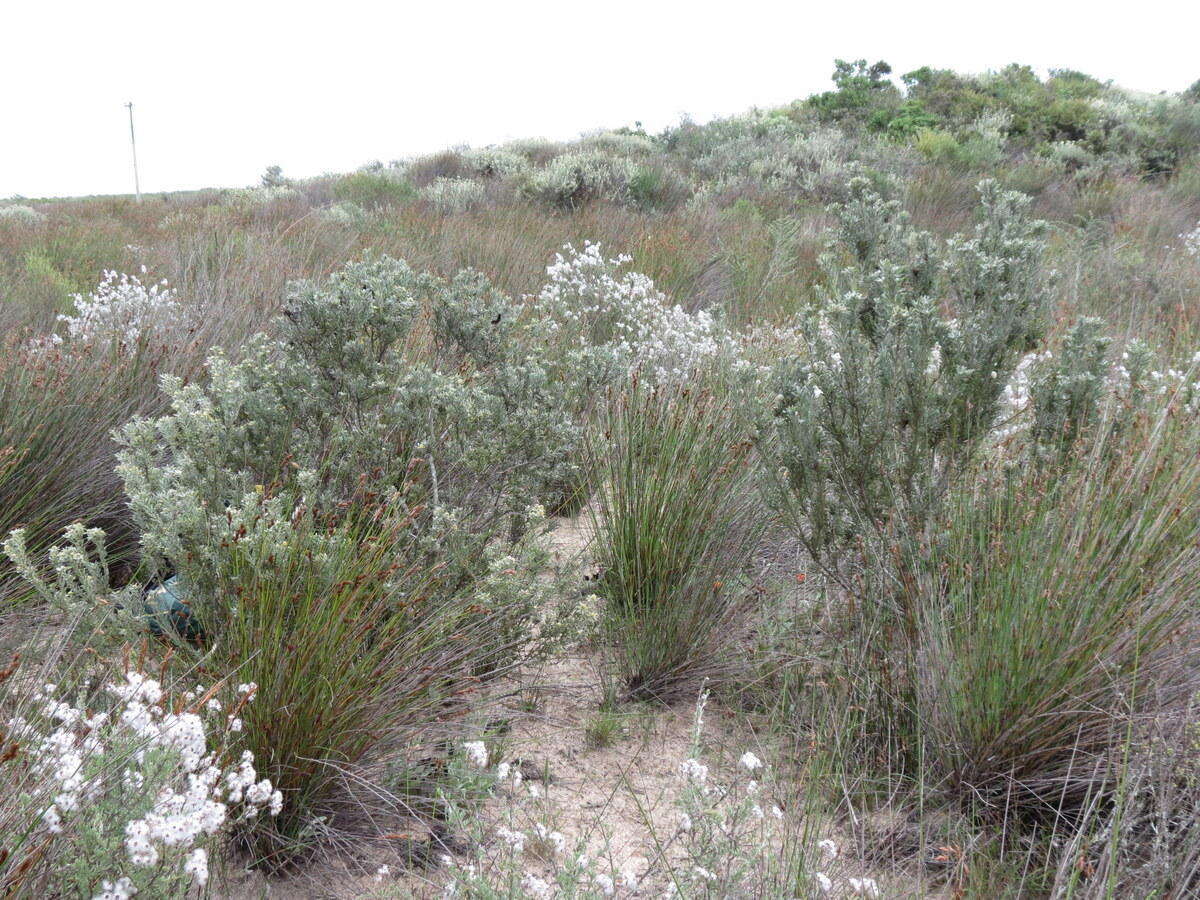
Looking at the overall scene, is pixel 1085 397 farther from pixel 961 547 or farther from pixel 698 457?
pixel 698 457

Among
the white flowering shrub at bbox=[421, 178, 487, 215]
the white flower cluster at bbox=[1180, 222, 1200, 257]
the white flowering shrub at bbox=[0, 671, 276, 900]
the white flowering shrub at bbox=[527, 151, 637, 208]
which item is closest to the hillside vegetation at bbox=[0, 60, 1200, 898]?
the white flowering shrub at bbox=[0, 671, 276, 900]

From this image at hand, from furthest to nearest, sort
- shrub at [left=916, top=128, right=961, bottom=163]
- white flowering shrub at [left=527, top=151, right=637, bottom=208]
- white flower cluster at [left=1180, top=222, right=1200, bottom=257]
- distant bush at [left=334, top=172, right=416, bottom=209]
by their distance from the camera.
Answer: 1. shrub at [left=916, top=128, right=961, bottom=163]
2. distant bush at [left=334, top=172, right=416, bottom=209]
3. white flowering shrub at [left=527, top=151, right=637, bottom=208]
4. white flower cluster at [left=1180, top=222, right=1200, bottom=257]

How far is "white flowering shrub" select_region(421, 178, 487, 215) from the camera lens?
1176 cm

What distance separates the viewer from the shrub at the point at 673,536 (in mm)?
3119

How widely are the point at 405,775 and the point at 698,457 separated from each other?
5.67 feet

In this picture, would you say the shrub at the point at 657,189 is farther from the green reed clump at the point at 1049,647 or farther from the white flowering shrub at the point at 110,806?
the white flowering shrub at the point at 110,806

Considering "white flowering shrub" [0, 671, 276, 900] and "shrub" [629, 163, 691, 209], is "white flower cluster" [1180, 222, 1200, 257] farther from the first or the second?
"white flowering shrub" [0, 671, 276, 900]

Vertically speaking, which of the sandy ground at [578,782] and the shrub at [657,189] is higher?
the shrub at [657,189]

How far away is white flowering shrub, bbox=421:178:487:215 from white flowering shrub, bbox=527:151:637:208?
81cm

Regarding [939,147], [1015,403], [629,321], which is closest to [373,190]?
[629,321]

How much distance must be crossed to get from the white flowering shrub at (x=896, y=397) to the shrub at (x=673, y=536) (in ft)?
1.06

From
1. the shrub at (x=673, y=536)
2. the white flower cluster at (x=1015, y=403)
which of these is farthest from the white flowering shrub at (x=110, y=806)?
the white flower cluster at (x=1015, y=403)

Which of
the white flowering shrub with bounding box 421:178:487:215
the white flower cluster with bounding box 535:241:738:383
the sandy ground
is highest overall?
the white flowering shrub with bounding box 421:178:487:215

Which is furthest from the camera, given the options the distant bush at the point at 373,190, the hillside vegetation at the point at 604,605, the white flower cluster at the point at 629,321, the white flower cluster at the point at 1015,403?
the distant bush at the point at 373,190
